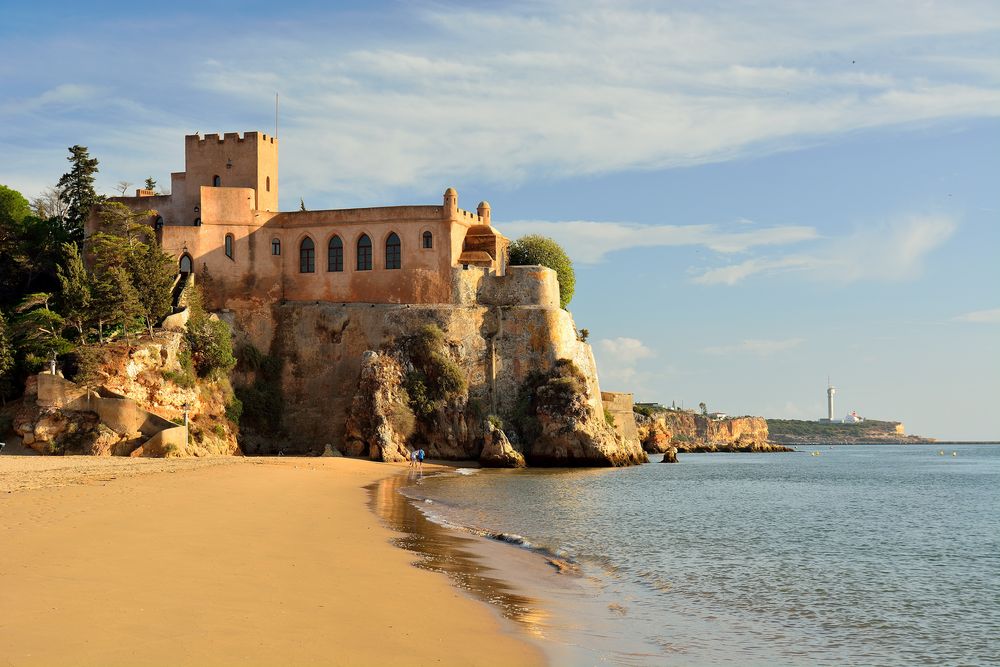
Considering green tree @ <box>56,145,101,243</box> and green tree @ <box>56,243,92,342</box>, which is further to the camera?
green tree @ <box>56,145,101,243</box>

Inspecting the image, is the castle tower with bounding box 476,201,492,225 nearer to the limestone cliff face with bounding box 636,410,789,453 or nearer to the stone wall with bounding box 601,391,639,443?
the stone wall with bounding box 601,391,639,443

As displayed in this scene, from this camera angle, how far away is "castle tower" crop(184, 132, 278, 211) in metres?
46.2

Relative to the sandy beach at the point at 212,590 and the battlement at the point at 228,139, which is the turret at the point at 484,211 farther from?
the sandy beach at the point at 212,590

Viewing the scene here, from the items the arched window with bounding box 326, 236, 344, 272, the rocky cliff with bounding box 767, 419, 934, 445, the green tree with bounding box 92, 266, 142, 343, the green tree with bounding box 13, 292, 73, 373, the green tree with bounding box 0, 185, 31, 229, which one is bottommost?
the rocky cliff with bounding box 767, 419, 934, 445

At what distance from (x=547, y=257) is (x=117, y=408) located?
28093mm

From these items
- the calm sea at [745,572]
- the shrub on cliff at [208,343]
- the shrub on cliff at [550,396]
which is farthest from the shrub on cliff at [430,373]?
the calm sea at [745,572]

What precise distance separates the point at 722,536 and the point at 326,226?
98.2 feet

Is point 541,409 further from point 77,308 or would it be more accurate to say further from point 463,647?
point 463,647

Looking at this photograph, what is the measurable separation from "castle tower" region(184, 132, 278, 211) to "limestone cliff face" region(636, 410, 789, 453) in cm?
4298

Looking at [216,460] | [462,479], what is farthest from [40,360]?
[462,479]

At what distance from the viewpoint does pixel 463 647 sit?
29.9 feet

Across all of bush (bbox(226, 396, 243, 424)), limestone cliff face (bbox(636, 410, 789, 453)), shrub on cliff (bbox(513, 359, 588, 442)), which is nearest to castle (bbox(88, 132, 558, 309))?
shrub on cliff (bbox(513, 359, 588, 442))

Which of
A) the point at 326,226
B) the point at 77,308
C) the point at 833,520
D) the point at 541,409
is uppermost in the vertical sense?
the point at 326,226

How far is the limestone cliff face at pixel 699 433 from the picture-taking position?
79.8m
